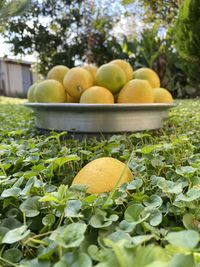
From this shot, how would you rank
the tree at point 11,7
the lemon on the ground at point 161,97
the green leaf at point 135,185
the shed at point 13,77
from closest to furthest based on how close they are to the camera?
the green leaf at point 135,185 → the lemon on the ground at point 161,97 → the tree at point 11,7 → the shed at point 13,77

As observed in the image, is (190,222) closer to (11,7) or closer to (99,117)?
(99,117)

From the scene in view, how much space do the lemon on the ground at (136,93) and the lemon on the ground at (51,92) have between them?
22 centimetres

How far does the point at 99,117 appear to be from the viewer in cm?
98

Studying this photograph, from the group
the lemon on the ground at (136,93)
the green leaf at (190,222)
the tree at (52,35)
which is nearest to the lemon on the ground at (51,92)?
the lemon on the ground at (136,93)

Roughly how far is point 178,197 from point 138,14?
23.6ft

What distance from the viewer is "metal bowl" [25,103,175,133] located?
3.15 feet

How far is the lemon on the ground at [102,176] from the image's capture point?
499 mm

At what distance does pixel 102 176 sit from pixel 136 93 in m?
0.58

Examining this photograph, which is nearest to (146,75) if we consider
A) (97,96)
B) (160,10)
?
(97,96)

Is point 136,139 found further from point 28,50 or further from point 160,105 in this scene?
point 28,50

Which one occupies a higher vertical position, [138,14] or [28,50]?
[138,14]

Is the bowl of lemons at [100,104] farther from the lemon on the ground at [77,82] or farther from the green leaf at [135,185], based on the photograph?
the green leaf at [135,185]

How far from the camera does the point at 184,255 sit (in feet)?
0.81

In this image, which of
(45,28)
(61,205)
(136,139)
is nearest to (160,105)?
(136,139)
